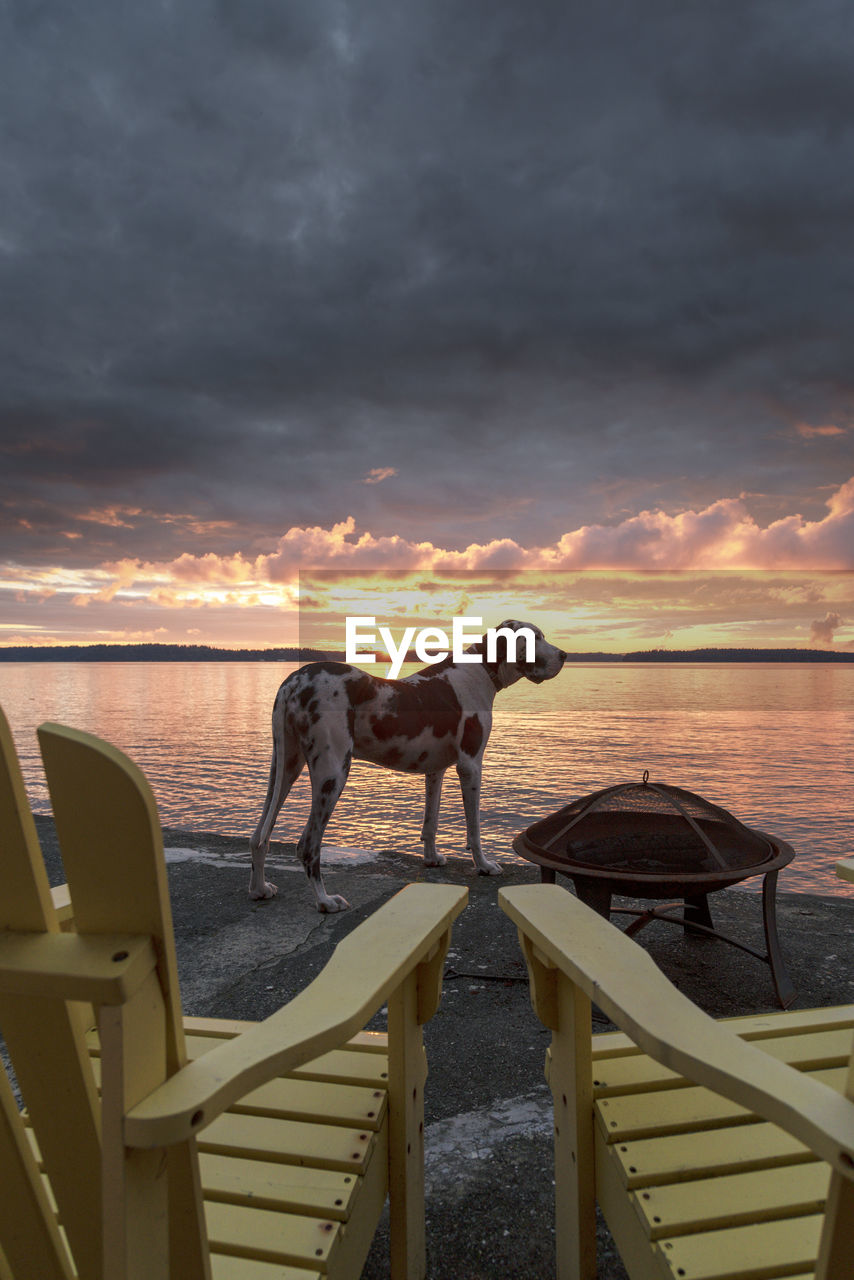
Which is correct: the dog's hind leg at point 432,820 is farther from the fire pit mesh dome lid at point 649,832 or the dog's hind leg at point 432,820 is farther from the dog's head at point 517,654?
the fire pit mesh dome lid at point 649,832

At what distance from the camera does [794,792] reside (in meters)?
11.7

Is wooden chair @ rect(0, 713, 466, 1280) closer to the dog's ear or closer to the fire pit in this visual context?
the fire pit

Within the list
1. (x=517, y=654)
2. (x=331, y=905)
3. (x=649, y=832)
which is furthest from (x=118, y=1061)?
(x=517, y=654)

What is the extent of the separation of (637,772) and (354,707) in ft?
29.3

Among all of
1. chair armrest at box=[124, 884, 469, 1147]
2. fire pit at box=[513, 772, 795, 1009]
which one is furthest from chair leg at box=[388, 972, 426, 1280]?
fire pit at box=[513, 772, 795, 1009]

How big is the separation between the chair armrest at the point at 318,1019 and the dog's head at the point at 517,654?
3849 millimetres

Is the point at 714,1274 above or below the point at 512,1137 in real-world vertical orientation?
above

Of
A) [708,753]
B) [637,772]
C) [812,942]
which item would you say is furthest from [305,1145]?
[708,753]

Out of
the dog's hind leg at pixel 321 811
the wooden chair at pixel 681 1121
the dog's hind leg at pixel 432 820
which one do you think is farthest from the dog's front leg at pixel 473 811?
the wooden chair at pixel 681 1121

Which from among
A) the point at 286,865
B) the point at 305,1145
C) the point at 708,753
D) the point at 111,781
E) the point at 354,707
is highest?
the point at 111,781

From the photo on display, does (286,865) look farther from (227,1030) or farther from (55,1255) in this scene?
(55,1255)

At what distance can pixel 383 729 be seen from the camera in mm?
5090

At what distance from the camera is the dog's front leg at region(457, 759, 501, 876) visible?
530 centimetres

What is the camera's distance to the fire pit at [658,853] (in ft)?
9.84
